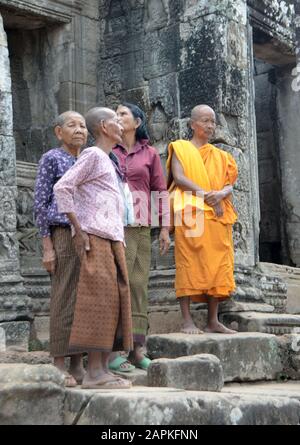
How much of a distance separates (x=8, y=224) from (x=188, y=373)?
99.9 inches

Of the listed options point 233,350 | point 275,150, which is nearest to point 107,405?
point 233,350

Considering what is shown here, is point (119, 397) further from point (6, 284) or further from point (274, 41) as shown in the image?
point (274, 41)

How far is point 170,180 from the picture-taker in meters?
6.39

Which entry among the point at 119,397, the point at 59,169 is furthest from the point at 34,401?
the point at 59,169

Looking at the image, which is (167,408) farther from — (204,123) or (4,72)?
(4,72)

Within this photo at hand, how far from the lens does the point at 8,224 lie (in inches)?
257

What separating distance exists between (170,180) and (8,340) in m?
1.72

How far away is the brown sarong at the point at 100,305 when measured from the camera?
420 cm

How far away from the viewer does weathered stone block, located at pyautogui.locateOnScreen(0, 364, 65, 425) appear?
3658mm

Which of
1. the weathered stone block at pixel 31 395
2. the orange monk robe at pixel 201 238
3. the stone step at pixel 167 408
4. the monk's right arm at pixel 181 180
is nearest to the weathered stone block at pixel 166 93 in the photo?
the orange monk robe at pixel 201 238

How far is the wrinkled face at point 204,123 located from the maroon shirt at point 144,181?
0.67m

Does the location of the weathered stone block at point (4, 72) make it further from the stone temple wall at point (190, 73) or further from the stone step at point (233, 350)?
the stone step at point (233, 350)

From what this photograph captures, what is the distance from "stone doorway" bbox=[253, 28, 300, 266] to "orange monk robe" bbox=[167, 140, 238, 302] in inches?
127

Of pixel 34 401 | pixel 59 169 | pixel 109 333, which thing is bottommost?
pixel 34 401
